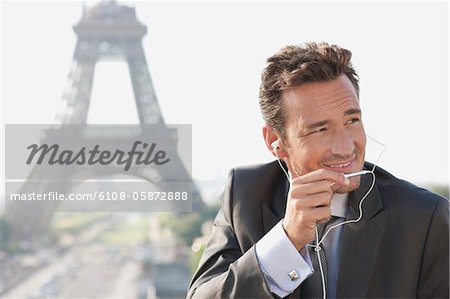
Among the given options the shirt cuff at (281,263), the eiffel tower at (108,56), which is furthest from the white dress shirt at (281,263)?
the eiffel tower at (108,56)

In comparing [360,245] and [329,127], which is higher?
[329,127]

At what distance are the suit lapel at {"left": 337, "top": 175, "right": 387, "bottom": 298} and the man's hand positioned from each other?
13 centimetres

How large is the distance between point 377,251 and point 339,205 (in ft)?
0.30

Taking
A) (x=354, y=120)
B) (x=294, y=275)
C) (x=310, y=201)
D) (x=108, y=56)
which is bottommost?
(x=294, y=275)

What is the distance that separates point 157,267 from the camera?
22.5 m

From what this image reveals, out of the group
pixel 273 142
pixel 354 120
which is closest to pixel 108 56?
pixel 273 142

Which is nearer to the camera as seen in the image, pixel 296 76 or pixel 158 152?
pixel 296 76

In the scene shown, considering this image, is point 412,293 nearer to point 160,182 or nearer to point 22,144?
point 22,144

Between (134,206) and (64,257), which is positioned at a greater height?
(134,206)

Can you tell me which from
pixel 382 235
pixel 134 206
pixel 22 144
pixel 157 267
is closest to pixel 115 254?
pixel 157 267

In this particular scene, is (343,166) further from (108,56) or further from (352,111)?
(108,56)

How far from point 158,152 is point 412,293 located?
10.9 m

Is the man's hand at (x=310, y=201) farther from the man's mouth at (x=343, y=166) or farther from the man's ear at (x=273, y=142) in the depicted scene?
the man's ear at (x=273, y=142)

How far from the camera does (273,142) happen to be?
127 cm
